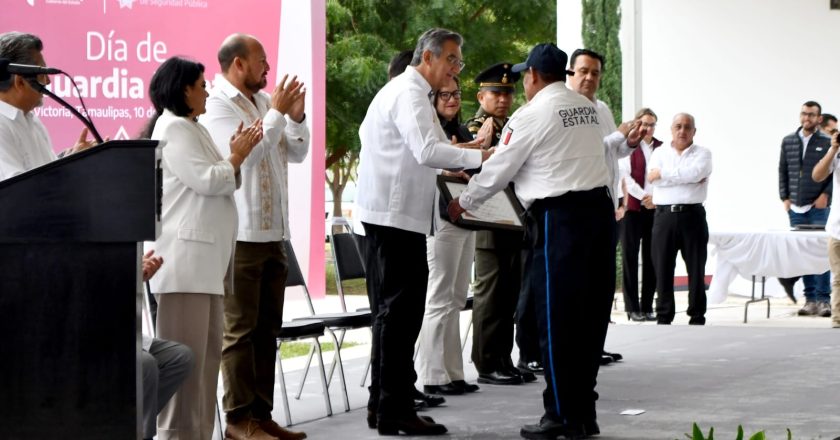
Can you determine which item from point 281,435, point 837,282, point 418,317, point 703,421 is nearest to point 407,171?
point 418,317

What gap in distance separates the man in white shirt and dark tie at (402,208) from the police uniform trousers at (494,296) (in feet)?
4.93

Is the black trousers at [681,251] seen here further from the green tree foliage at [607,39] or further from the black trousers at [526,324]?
the green tree foliage at [607,39]

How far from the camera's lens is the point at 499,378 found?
679 centimetres

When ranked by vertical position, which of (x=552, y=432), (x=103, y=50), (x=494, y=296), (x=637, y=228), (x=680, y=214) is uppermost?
(x=103, y=50)

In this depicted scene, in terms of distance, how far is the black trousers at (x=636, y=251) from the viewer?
1078 cm

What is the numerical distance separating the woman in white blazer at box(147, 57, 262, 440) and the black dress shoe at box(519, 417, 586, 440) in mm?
1519

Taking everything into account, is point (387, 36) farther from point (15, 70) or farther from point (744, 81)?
point (15, 70)

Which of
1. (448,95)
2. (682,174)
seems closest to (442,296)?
(448,95)

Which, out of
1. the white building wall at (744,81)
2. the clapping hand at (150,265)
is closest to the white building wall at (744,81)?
the white building wall at (744,81)

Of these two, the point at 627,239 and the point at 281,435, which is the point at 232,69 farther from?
the point at 627,239

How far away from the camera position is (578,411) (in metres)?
5.15

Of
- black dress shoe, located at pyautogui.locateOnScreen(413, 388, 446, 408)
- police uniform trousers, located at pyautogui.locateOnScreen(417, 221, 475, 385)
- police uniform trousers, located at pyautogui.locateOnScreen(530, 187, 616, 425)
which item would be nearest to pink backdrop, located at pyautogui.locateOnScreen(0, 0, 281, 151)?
police uniform trousers, located at pyautogui.locateOnScreen(417, 221, 475, 385)

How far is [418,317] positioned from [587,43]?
920cm

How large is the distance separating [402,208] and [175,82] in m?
1.30
